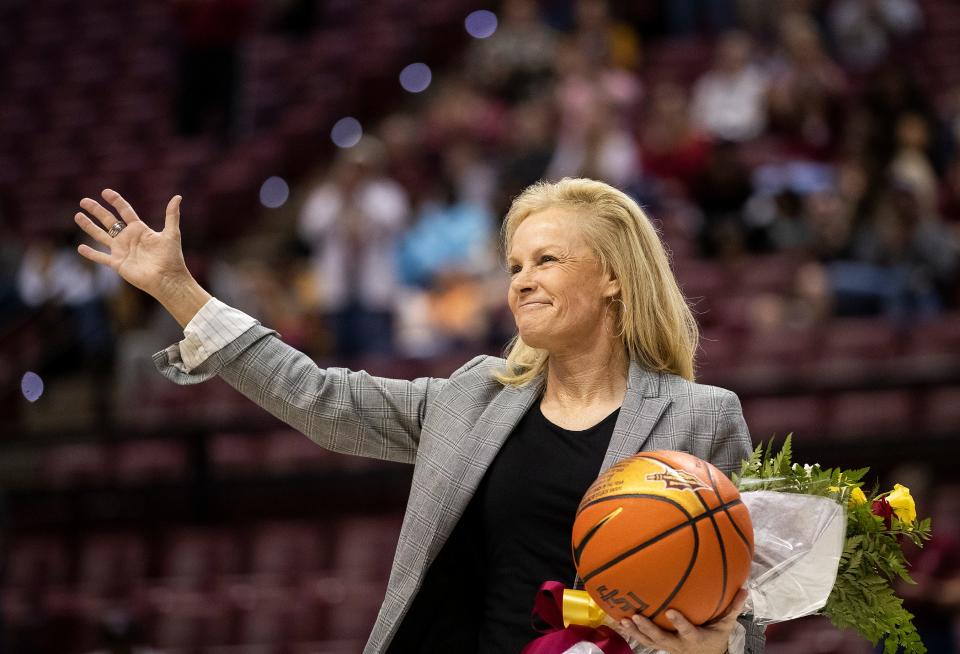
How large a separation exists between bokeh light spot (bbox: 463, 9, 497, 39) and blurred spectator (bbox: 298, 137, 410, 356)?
9.36ft

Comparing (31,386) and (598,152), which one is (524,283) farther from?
(31,386)

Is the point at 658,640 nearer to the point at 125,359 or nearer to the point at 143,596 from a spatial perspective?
the point at 143,596

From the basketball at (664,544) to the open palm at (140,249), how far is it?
96cm

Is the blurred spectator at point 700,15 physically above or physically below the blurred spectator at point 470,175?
above

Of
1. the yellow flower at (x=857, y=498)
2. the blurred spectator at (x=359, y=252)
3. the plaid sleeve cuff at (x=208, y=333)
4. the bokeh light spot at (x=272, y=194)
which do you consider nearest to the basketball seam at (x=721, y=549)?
the yellow flower at (x=857, y=498)

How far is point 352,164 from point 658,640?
6593mm

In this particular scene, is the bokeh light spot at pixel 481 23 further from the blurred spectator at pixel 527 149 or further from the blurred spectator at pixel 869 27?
the blurred spectator at pixel 869 27

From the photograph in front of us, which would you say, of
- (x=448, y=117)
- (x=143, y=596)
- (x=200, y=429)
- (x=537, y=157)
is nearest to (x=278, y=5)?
(x=448, y=117)

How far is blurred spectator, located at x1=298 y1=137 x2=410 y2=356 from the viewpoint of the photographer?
8367mm

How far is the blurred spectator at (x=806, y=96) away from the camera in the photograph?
8.48m

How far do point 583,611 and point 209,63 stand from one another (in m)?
9.34

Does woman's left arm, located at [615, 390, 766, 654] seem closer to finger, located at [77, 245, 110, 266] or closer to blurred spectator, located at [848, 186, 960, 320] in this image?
finger, located at [77, 245, 110, 266]

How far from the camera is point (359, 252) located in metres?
8.59

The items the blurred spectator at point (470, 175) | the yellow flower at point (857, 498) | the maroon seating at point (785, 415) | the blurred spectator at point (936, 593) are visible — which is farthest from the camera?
the blurred spectator at point (470, 175)
